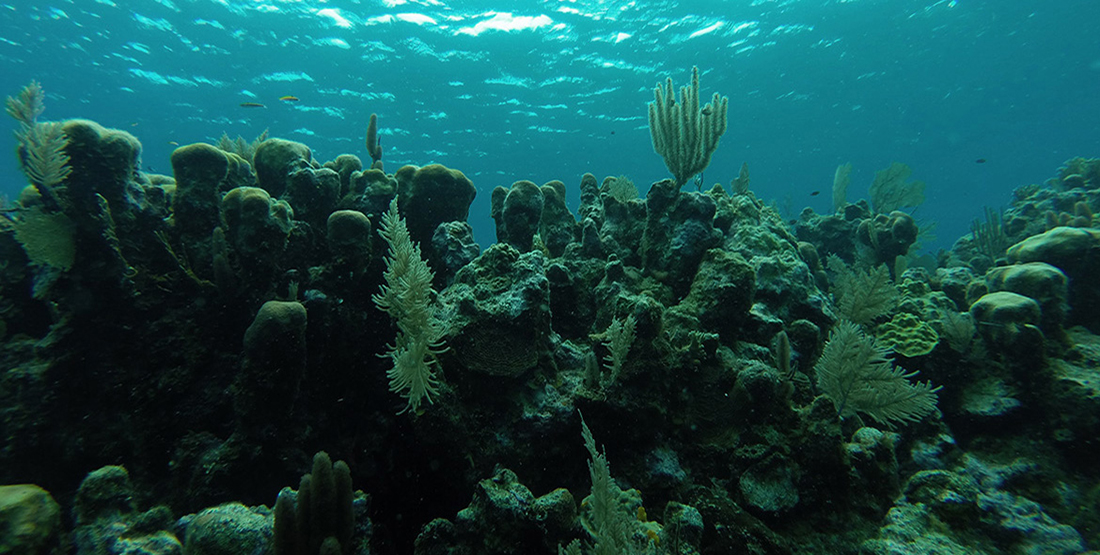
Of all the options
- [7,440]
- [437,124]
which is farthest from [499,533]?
[437,124]

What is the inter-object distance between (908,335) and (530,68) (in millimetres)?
22920

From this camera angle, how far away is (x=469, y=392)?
371 centimetres

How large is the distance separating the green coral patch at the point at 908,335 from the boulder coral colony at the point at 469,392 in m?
0.04

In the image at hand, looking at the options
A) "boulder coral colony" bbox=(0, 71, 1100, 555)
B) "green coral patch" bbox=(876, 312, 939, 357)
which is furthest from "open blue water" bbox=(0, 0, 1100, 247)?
"boulder coral colony" bbox=(0, 71, 1100, 555)

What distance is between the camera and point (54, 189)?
3.89m

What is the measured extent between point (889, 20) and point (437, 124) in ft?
90.0

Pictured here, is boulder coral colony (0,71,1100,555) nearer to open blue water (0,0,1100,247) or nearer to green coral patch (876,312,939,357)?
green coral patch (876,312,939,357)

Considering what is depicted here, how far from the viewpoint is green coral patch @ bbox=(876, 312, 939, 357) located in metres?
5.37

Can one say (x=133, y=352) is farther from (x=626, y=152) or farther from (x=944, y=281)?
(x=626, y=152)

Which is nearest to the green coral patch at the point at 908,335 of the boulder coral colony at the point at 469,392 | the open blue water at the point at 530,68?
the boulder coral colony at the point at 469,392

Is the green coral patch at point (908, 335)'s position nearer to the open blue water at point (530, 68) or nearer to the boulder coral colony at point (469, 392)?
the boulder coral colony at point (469, 392)

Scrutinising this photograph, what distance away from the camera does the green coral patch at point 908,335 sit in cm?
537

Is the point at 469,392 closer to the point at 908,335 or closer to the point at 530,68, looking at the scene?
the point at 908,335

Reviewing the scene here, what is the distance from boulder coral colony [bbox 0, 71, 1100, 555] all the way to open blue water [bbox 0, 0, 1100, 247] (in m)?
16.0
